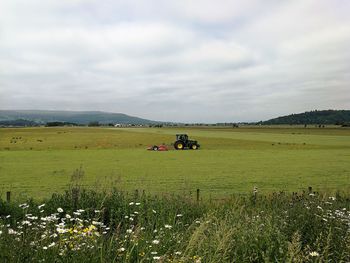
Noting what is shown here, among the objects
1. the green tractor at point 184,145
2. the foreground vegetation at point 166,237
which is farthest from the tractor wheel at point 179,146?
the foreground vegetation at point 166,237

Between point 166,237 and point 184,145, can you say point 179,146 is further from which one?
point 166,237

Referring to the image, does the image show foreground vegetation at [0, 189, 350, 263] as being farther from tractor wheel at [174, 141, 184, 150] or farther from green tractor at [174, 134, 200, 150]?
green tractor at [174, 134, 200, 150]

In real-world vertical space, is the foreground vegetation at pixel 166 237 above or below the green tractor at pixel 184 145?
above

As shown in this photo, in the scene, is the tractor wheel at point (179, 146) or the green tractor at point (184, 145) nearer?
the tractor wheel at point (179, 146)

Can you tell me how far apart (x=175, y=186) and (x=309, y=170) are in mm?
14197

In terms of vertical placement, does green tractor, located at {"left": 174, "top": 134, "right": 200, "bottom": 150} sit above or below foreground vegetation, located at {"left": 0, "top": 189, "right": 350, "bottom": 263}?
below

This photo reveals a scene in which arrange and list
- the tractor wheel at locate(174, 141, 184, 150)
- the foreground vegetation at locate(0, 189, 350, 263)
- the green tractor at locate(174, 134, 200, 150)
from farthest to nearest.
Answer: the green tractor at locate(174, 134, 200, 150) < the tractor wheel at locate(174, 141, 184, 150) < the foreground vegetation at locate(0, 189, 350, 263)

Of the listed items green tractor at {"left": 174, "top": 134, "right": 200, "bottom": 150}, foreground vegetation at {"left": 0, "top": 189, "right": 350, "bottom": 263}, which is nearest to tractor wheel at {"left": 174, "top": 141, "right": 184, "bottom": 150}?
green tractor at {"left": 174, "top": 134, "right": 200, "bottom": 150}

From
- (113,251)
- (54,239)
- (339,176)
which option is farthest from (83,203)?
(339,176)

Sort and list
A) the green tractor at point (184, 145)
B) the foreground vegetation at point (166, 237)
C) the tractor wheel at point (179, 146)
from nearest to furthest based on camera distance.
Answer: the foreground vegetation at point (166, 237) → the tractor wheel at point (179, 146) → the green tractor at point (184, 145)

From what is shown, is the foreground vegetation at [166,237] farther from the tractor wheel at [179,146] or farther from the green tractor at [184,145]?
the green tractor at [184,145]

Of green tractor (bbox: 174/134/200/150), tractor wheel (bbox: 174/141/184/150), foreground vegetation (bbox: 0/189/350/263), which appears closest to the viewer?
foreground vegetation (bbox: 0/189/350/263)

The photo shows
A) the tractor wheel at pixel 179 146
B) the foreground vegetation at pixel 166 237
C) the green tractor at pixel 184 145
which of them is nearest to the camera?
the foreground vegetation at pixel 166 237

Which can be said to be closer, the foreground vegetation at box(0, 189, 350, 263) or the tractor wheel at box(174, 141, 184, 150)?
the foreground vegetation at box(0, 189, 350, 263)
